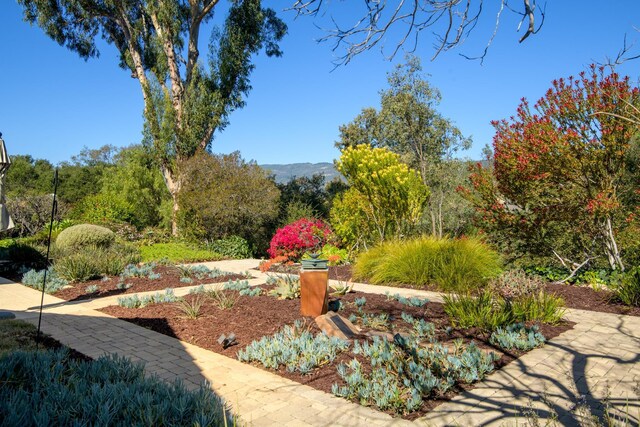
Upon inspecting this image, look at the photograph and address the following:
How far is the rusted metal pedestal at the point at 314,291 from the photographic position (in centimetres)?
570

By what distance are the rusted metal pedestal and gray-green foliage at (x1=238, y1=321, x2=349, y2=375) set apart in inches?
45.1

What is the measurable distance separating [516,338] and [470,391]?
130 centimetres

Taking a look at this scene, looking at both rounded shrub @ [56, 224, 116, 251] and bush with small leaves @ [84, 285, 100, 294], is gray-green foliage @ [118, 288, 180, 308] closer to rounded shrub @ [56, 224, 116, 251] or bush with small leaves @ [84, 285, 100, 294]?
bush with small leaves @ [84, 285, 100, 294]

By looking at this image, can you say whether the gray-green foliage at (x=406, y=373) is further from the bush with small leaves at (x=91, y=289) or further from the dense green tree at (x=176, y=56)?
the dense green tree at (x=176, y=56)

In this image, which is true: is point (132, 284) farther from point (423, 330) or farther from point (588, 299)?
point (588, 299)

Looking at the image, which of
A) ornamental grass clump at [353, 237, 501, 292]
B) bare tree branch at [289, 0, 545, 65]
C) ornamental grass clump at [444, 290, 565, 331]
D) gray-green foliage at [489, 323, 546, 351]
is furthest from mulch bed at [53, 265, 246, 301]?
bare tree branch at [289, 0, 545, 65]

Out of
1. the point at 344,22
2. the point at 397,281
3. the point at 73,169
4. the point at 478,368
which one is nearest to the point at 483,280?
the point at 397,281

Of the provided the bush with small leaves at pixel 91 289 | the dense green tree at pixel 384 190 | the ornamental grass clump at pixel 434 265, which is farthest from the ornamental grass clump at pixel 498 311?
the bush with small leaves at pixel 91 289

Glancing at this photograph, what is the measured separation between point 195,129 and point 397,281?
12382 millimetres

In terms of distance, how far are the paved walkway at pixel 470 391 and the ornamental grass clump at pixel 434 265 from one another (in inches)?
81.7

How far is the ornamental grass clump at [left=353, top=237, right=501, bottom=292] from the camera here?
7.89 m

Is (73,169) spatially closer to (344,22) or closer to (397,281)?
(397,281)

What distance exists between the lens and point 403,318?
5.45 metres

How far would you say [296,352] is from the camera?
4195mm
